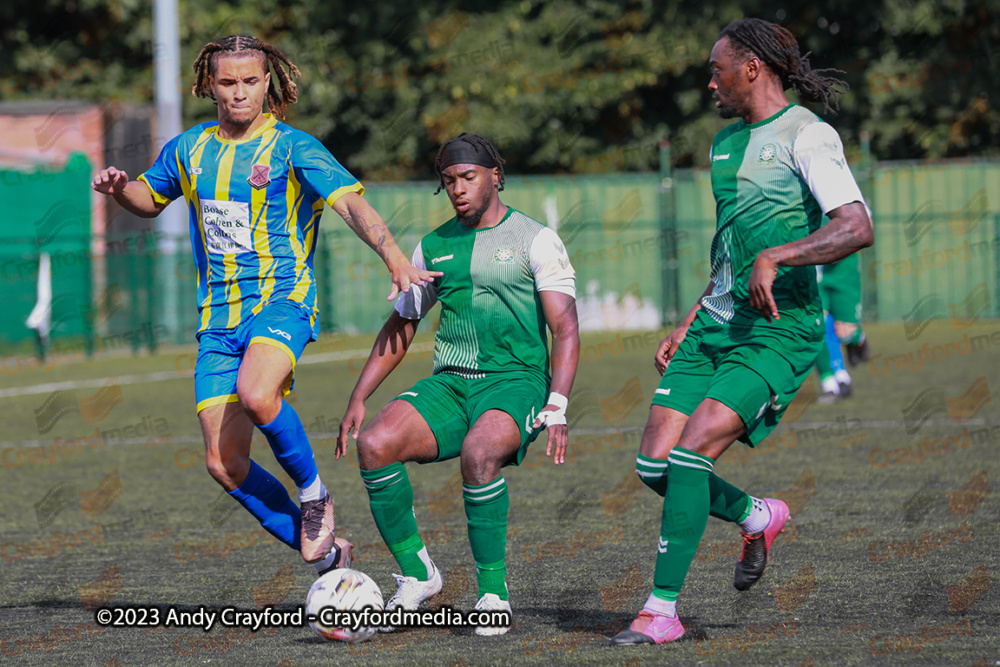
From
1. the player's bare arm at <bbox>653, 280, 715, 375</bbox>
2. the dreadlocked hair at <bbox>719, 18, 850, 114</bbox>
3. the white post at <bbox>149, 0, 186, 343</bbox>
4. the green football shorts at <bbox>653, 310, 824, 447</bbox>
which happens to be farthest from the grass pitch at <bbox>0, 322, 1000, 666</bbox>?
the white post at <bbox>149, 0, 186, 343</bbox>

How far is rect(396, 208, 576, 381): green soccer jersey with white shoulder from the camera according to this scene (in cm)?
520

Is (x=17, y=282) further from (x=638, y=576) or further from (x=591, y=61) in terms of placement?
(x=638, y=576)

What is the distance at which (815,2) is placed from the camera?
88.0 ft

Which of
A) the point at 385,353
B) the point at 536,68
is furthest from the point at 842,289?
the point at 536,68

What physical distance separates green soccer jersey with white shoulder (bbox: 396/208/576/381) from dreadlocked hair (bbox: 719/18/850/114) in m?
0.97

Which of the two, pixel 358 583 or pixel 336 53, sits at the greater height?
pixel 336 53

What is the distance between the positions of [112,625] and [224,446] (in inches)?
30.1

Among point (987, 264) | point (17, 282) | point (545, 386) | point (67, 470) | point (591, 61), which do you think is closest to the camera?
point (545, 386)

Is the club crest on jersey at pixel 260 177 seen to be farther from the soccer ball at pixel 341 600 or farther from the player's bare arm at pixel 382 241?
the soccer ball at pixel 341 600

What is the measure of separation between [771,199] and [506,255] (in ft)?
3.21

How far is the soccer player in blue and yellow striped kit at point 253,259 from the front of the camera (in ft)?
17.5

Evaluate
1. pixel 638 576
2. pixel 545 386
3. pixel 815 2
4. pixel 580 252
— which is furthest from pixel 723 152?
pixel 815 2

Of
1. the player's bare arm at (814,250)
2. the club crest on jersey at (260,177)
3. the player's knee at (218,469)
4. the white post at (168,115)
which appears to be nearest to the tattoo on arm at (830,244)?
the player's bare arm at (814,250)

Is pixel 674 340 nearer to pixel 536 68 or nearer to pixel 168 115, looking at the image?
pixel 168 115
